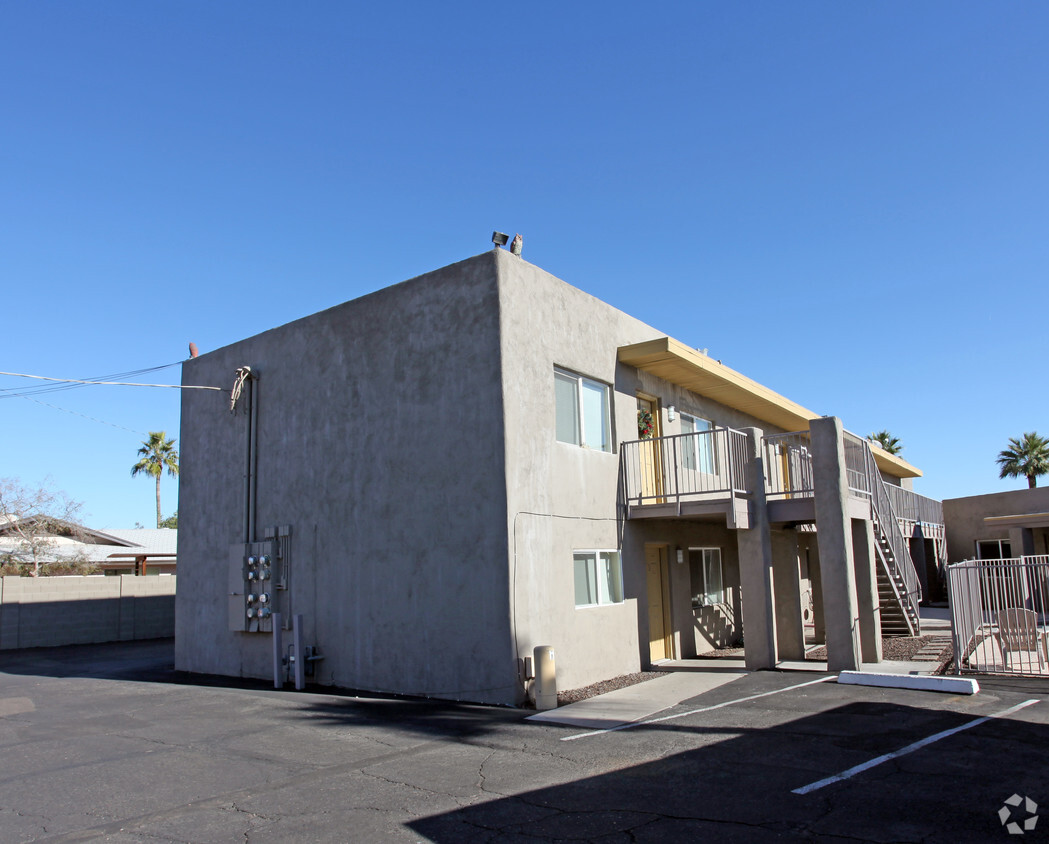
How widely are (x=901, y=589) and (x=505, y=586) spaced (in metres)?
9.21

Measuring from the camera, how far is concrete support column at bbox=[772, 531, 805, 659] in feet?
49.3

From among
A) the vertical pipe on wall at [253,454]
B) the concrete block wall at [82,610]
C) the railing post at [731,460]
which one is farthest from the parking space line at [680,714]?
the concrete block wall at [82,610]

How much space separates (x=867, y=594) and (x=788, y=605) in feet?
6.47

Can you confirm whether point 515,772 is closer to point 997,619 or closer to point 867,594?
point 867,594

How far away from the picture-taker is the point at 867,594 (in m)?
13.7

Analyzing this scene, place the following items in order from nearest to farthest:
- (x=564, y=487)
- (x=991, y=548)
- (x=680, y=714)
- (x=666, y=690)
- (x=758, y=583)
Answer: (x=680, y=714)
(x=666, y=690)
(x=564, y=487)
(x=758, y=583)
(x=991, y=548)

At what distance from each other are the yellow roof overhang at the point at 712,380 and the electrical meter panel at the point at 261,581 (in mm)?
7251

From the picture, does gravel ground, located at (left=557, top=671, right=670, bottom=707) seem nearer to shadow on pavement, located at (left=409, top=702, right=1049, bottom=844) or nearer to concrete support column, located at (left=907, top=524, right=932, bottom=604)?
shadow on pavement, located at (left=409, top=702, right=1049, bottom=844)

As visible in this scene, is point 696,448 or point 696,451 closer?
point 696,451

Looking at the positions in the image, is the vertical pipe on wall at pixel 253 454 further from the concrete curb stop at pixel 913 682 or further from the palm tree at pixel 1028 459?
the palm tree at pixel 1028 459

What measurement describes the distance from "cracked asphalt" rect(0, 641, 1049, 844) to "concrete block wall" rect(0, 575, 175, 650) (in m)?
12.3

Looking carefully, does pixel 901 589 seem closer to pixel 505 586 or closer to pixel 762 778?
pixel 505 586

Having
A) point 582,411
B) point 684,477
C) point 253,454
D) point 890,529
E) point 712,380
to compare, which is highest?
point 712,380

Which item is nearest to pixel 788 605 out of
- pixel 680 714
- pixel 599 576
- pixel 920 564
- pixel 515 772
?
pixel 599 576
